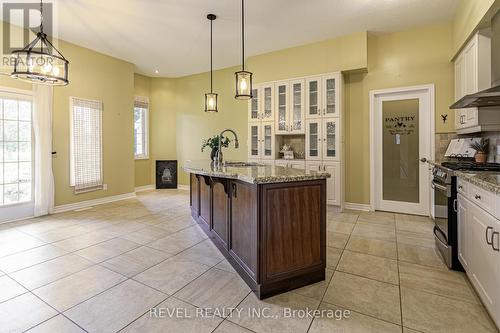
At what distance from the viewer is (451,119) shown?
4004mm

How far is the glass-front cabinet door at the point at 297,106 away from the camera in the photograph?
4.79 metres

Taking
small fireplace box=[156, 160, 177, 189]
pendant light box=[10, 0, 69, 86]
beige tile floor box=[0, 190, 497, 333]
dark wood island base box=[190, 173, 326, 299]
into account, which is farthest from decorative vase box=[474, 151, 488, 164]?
small fireplace box=[156, 160, 177, 189]

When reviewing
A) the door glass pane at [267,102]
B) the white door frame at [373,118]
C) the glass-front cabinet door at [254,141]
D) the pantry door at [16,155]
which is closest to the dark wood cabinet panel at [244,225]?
the glass-front cabinet door at [254,141]

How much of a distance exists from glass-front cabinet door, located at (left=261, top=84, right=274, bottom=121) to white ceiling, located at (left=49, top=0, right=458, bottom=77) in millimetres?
778

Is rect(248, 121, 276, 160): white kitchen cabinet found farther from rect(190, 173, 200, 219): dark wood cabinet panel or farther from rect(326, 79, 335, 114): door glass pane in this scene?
rect(190, 173, 200, 219): dark wood cabinet panel

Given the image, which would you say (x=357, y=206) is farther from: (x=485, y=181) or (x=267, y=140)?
(x=485, y=181)

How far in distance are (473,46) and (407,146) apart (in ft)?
A: 5.51

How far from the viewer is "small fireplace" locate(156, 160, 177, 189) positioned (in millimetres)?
7203

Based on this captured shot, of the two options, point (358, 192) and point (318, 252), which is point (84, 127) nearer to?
point (318, 252)

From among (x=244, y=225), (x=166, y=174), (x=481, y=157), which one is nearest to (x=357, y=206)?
(x=481, y=157)

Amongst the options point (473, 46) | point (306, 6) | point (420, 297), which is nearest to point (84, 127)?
point (306, 6)

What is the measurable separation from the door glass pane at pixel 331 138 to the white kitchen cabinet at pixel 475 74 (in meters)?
1.76

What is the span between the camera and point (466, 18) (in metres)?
3.20

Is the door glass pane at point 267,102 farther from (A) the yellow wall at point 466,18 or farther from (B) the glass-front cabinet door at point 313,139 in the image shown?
(A) the yellow wall at point 466,18
